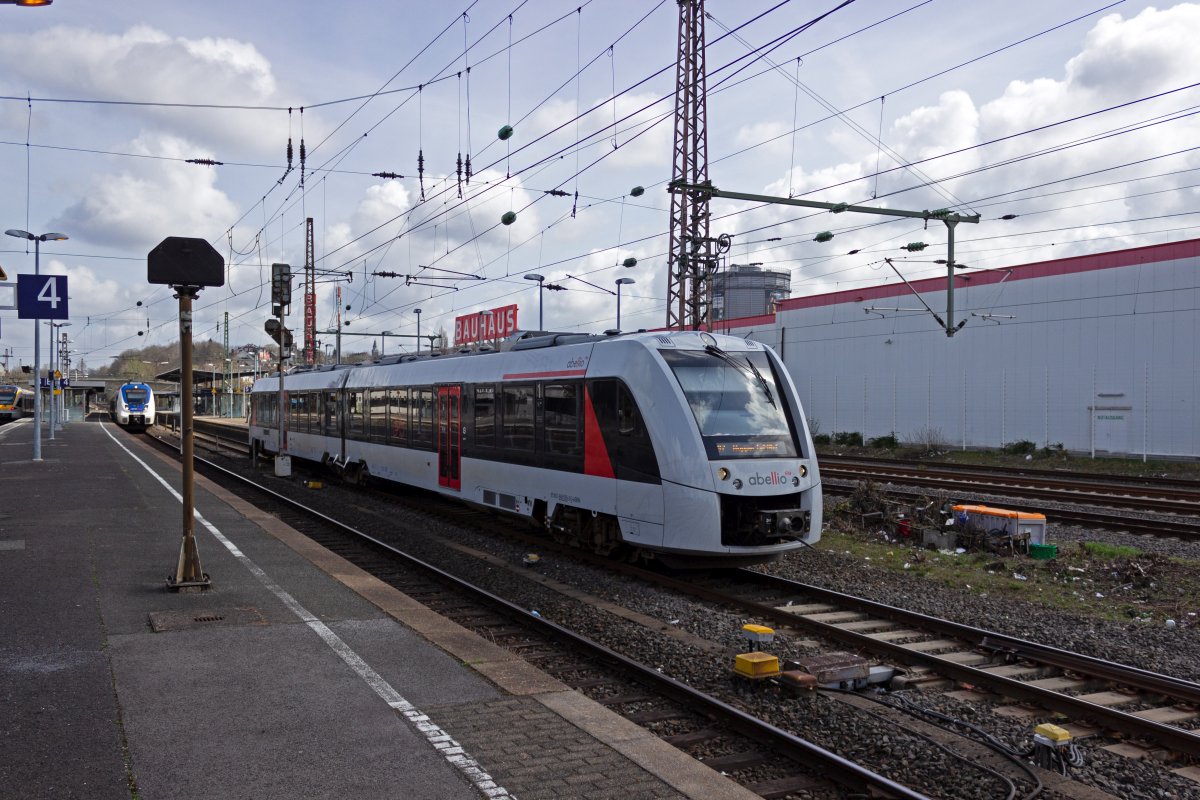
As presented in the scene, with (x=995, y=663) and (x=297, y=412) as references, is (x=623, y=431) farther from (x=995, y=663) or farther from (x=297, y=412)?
(x=297, y=412)

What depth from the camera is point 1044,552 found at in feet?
40.1

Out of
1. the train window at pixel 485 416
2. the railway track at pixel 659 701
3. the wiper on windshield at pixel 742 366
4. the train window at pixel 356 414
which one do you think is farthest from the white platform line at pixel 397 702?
the train window at pixel 356 414

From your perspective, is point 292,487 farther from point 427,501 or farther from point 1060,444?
point 1060,444

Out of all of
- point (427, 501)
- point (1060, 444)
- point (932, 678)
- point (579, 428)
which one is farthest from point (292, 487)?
point (1060, 444)

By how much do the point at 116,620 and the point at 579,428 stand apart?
19.4 ft

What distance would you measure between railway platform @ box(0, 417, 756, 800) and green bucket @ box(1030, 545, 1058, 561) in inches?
334

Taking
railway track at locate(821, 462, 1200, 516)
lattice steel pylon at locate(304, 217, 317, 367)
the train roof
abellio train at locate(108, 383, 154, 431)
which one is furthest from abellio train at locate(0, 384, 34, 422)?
railway track at locate(821, 462, 1200, 516)

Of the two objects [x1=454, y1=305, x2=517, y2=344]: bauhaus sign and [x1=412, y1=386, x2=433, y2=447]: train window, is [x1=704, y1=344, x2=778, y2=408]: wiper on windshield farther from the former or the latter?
[x1=454, y1=305, x2=517, y2=344]: bauhaus sign

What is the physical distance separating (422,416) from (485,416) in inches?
126

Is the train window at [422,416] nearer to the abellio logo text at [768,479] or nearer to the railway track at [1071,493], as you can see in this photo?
the abellio logo text at [768,479]

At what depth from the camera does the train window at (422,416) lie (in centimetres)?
1720

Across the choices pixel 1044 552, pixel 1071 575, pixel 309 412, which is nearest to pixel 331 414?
pixel 309 412

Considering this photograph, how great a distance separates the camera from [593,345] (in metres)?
11.9

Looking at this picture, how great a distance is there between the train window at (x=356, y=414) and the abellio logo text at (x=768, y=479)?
13.1 meters
